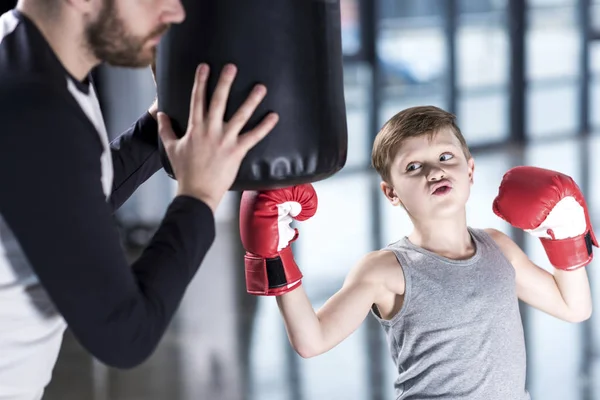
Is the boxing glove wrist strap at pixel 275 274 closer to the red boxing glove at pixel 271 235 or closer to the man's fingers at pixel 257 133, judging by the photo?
the red boxing glove at pixel 271 235

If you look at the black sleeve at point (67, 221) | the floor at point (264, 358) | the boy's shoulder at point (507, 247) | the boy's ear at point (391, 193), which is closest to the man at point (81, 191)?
the black sleeve at point (67, 221)

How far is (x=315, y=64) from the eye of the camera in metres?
1.32

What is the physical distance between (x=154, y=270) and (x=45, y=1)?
1.21ft

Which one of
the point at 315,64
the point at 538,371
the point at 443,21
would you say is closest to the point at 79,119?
the point at 315,64

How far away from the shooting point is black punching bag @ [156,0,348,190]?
4.15 ft

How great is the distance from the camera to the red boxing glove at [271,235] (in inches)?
59.4

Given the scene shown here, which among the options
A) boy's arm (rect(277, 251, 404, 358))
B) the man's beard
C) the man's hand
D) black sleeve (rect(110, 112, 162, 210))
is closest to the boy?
boy's arm (rect(277, 251, 404, 358))

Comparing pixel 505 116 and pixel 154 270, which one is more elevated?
pixel 154 270

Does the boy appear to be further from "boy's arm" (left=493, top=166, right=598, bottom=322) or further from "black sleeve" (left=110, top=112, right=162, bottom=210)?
"black sleeve" (left=110, top=112, right=162, bottom=210)

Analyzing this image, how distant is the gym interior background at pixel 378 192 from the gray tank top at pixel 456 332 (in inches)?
56.2

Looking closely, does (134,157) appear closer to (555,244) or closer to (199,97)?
(199,97)

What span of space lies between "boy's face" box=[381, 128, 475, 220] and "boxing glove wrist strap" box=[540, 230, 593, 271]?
0.70 feet

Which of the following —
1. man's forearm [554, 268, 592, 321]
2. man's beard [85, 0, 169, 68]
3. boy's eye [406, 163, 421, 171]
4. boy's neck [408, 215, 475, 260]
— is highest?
man's beard [85, 0, 169, 68]

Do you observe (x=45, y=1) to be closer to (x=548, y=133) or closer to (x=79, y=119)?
(x=79, y=119)
